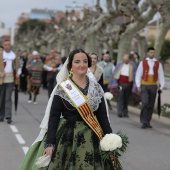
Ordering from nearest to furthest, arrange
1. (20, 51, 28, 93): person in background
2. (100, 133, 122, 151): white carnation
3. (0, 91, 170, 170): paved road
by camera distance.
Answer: (100, 133, 122, 151): white carnation < (0, 91, 170, 170): paved road < (20, 51, 28, 93): person in background

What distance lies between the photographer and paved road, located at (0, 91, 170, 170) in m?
9.20

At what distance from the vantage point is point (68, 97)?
5922mm

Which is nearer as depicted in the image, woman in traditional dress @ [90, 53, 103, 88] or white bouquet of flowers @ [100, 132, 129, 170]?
white bouquet of flowers @ [100, 132, 129, 170]

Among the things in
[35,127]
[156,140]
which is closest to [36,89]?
[35,127]

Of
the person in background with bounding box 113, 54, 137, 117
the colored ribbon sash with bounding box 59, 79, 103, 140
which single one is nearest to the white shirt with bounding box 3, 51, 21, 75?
the person in background with bounding box 113, 54, 137, 117

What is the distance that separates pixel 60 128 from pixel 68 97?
0.31m

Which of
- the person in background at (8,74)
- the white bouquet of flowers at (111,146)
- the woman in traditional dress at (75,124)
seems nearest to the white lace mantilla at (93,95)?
the woman in traditional dress at (75,124)

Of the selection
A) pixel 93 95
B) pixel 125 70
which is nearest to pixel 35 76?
pixel 125 70

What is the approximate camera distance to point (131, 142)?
11.5 m

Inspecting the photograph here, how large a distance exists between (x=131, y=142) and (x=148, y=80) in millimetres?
2596

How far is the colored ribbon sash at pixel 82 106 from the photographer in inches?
231

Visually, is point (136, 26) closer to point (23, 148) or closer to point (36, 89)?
point (36, 89)

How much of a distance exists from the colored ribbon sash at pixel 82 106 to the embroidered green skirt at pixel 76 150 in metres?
0.05

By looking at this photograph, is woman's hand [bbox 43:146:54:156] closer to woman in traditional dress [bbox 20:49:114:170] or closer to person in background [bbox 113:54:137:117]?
woman in traditional dress [bbox 20:49:114:170]
